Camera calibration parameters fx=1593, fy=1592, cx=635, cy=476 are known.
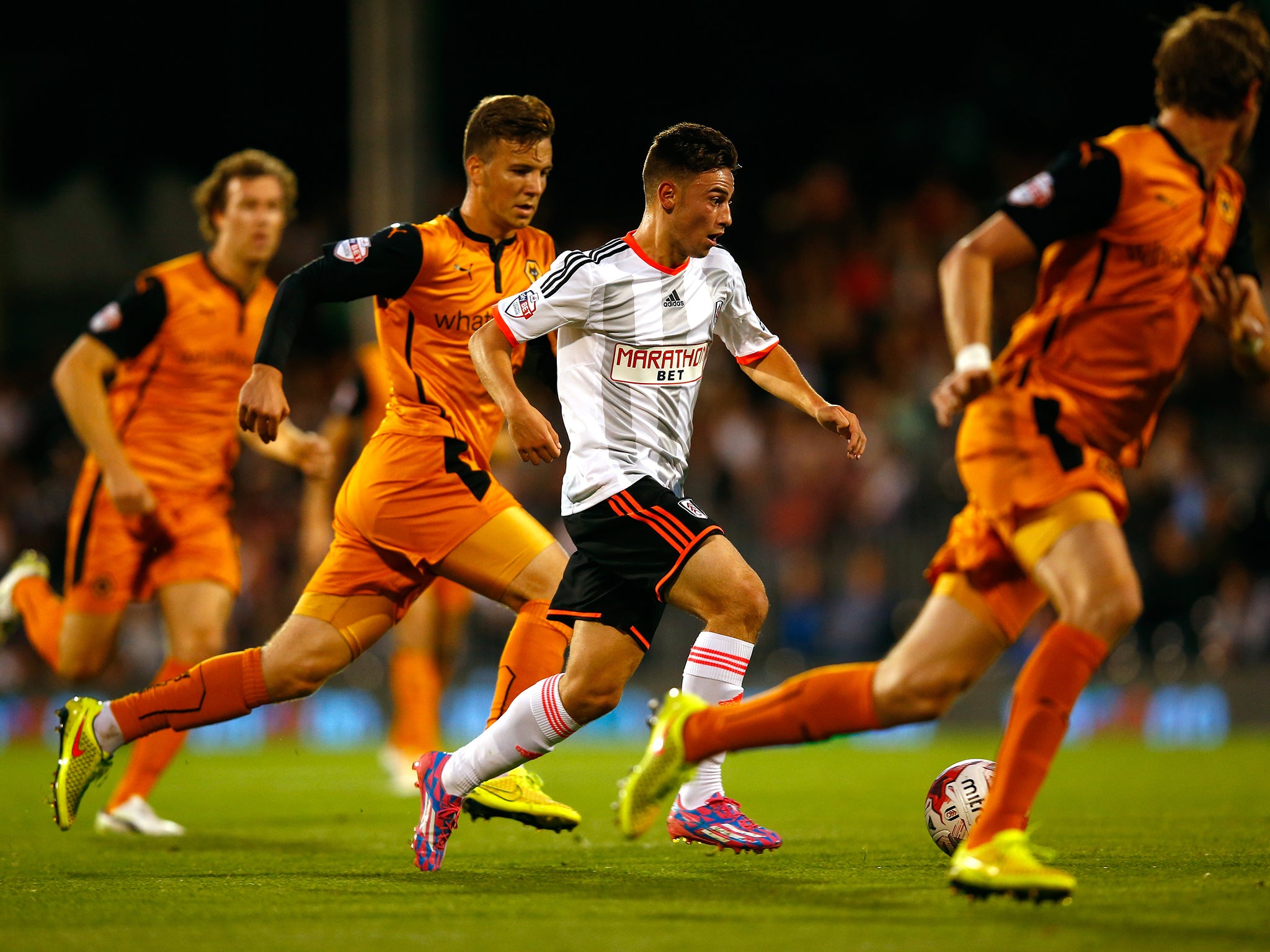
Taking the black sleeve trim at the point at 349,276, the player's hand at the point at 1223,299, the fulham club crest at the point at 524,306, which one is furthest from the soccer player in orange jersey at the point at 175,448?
the player's hand at the point at 1223,299

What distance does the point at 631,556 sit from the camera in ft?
15.5

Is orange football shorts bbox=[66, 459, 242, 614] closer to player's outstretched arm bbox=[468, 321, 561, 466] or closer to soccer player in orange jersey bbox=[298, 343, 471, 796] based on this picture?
soccer player in orange jersey bbox=[298, 343, 471, 796]

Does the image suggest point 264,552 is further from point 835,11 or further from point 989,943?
point 989,943

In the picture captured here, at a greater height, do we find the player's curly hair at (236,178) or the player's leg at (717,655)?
the player's curly hair at (236,178)

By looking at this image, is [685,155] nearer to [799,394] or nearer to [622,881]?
[799,394]

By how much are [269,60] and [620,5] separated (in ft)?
15.2

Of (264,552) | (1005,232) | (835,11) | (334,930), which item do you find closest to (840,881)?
(334,930)

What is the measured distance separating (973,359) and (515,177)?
2.09 metres

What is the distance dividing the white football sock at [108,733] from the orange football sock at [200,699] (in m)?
0.02

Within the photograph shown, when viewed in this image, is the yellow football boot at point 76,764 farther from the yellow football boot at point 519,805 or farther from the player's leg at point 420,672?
the player's leg at point 420,672

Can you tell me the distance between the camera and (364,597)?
539cm

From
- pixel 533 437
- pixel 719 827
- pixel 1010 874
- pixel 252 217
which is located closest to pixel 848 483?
pixel 252 217

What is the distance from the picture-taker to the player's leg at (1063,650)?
3920mm

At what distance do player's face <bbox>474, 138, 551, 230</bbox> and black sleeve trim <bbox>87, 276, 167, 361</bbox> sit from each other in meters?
1.82
